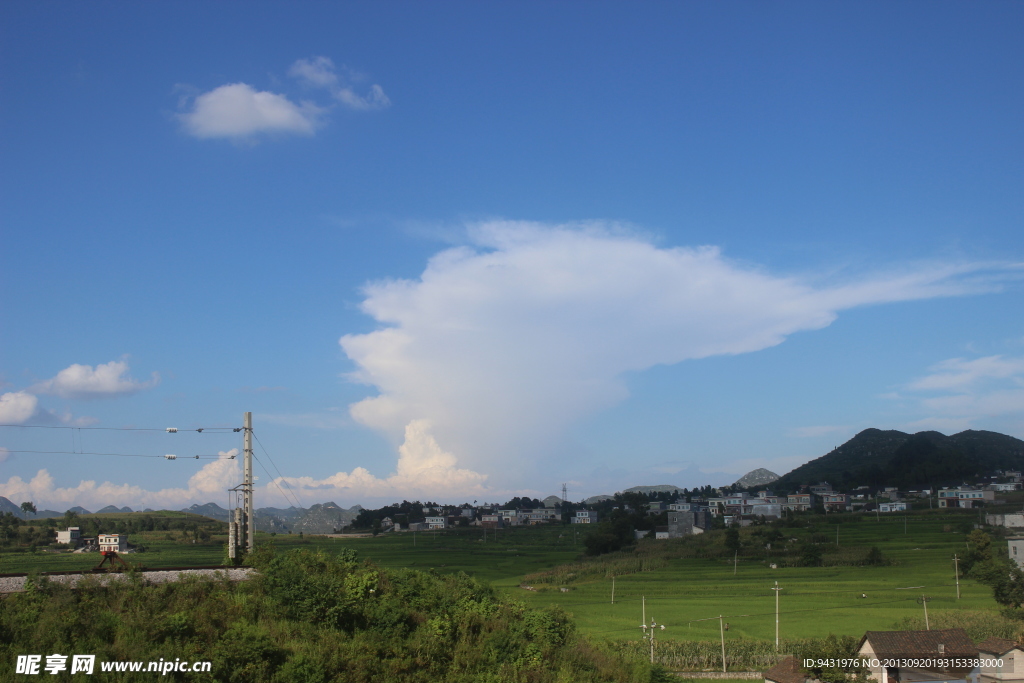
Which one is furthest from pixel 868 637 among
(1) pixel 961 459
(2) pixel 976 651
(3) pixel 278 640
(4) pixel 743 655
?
(1) pixel 961 459

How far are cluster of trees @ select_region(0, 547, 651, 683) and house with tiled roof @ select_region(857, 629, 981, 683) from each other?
11.4 metres

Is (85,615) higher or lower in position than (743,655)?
higher

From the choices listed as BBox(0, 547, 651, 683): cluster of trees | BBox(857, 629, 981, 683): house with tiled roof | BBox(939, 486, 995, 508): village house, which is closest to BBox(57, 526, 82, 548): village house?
BBox(0, 547, 651, 683): cluster of trees

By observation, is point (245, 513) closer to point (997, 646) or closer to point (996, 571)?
point (997, 646)

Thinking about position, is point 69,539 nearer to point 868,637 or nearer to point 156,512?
point 156,512

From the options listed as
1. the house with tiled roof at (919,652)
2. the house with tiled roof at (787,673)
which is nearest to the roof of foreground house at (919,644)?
the house with tiled roof at (919,652)

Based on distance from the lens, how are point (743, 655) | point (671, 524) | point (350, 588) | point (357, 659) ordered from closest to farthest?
point (357, 659) < point (350, 588) < point (743, 655) < point (671, 524)

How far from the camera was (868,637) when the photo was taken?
32844mm

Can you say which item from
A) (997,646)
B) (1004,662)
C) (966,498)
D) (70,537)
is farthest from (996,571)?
(70,537)

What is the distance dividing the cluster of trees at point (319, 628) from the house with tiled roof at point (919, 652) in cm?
1139

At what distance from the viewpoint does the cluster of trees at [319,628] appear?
19.7 meters

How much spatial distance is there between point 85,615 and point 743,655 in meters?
33.5

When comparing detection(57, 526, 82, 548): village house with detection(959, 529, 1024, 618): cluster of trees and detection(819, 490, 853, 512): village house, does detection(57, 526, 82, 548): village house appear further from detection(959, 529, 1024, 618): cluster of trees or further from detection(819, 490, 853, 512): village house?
detection(819, 490, 853, 512): village house

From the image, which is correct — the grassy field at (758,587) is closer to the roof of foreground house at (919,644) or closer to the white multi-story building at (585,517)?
the roof of foreground house at (919,644)
